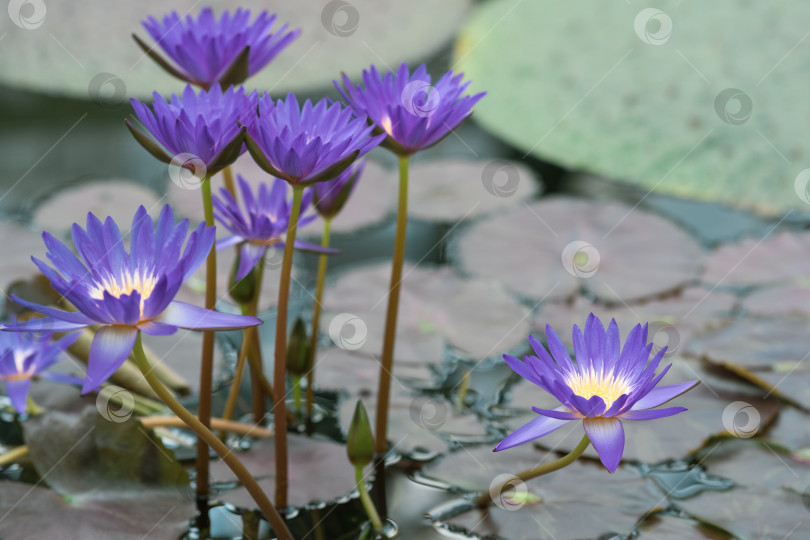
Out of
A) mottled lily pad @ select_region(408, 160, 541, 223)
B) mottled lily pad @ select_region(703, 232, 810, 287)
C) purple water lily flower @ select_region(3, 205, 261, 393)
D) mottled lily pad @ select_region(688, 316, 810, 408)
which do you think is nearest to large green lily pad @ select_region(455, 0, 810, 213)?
mottled lily pad @ select_region(408, 160, 541, 223)

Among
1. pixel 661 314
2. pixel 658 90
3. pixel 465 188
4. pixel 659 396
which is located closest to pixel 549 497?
pixel 659 396

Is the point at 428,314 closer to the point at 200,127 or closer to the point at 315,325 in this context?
the point at 315,325

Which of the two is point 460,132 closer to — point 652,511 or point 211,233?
point 652,511

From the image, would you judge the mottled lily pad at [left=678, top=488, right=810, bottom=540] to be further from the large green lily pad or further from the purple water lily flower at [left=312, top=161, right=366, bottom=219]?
the large green lily pad

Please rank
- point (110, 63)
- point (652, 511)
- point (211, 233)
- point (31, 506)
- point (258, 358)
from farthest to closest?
1. point (110, 63)
2. point (258, 358)
3. point (652, 511)
4. point (31, 506)
5. point (211, 233)

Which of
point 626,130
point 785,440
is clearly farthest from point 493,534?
point 626,130
